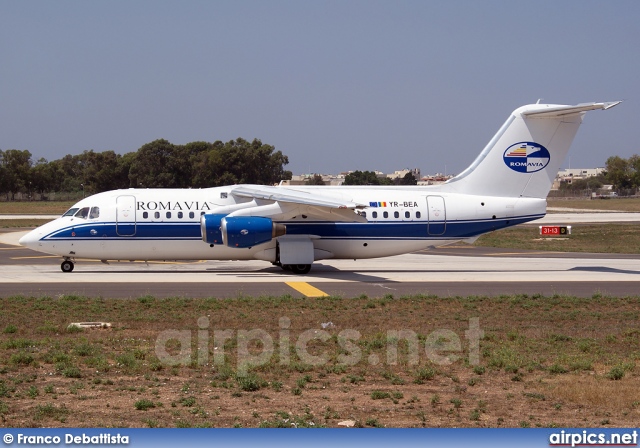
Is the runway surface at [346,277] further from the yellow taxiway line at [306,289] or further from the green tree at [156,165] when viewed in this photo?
the green tree at [156,165]

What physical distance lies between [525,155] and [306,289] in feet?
35.8

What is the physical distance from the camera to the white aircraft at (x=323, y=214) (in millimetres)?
28328

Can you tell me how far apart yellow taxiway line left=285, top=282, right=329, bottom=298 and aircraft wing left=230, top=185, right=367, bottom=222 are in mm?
2980

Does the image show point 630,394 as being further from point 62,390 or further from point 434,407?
point 62,390

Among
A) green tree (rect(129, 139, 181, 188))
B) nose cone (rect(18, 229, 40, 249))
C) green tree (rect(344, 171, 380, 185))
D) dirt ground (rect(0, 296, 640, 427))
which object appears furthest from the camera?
green tree (rect(344, 171, 380, 185))

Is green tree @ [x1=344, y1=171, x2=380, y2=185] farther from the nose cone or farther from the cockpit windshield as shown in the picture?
the nose cone

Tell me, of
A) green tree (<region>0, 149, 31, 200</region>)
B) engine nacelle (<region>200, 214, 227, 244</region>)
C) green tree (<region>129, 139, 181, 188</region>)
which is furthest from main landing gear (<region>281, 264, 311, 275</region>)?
green tree (<region>0, 149, 31, 200</region>)

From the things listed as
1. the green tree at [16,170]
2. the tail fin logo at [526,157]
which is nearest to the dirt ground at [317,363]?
the tail fin logo at [526,157]

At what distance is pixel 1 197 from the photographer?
427ft

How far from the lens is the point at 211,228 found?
27422 millimetres

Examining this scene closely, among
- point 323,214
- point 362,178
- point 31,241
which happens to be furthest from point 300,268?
point 362,178

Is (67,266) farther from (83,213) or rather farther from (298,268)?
(298,268)

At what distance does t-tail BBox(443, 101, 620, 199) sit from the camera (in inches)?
1173

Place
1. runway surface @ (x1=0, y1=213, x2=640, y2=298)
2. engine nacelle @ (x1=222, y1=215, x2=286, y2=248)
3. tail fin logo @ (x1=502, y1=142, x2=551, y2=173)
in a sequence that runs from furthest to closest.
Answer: tail fin logo @ (x1=502, y1=142, x2=551, y2=173)
engine nacelle @ (x1=222, y1=215, x2=286, y2=248)
runway surface @ (x1=0, y1=213, x2=640, y2=298)
